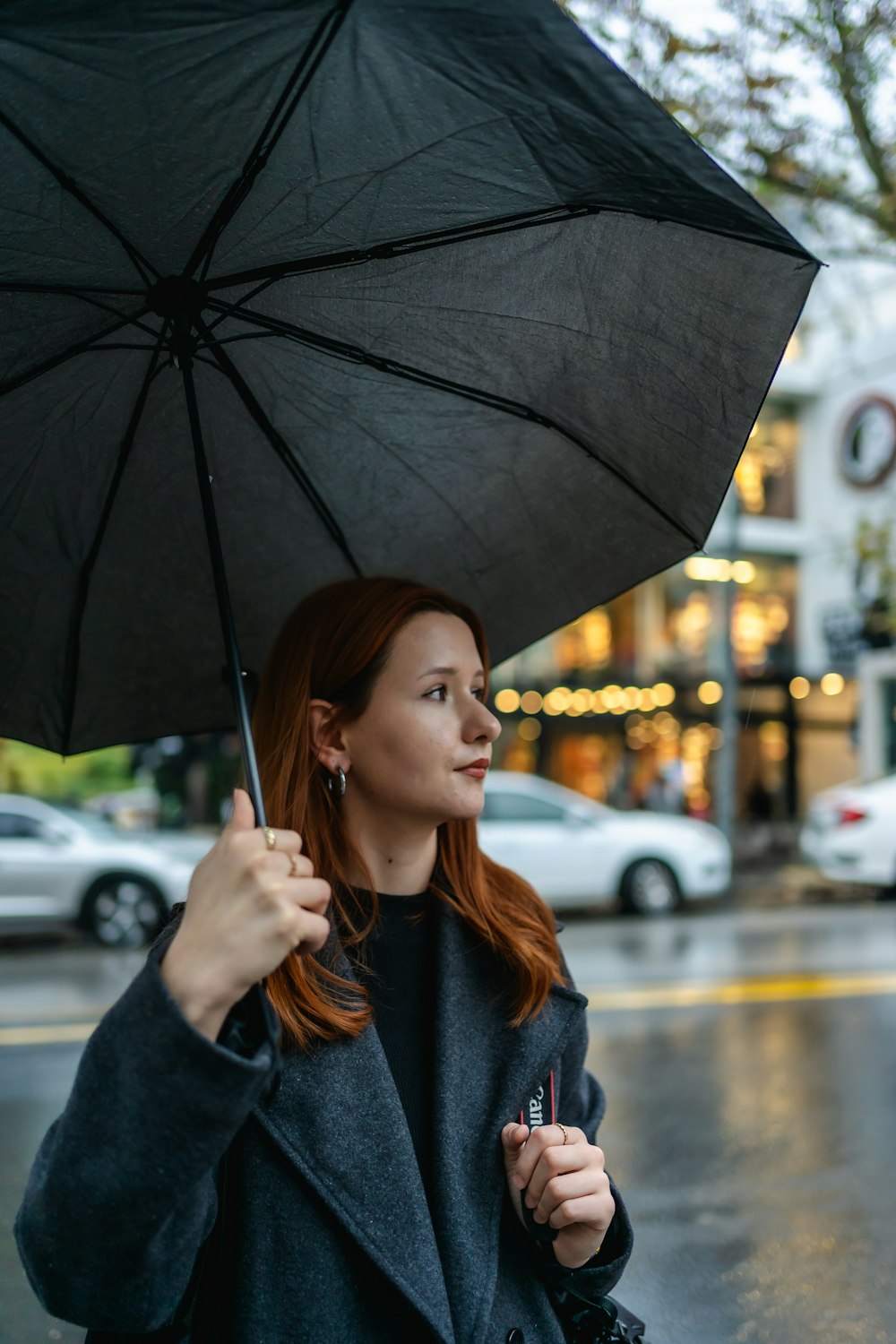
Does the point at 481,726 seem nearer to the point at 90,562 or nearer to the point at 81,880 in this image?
the point at 90,562

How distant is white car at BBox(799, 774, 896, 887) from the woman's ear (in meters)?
13.7

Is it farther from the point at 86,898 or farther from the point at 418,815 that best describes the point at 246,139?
the point at 86,898

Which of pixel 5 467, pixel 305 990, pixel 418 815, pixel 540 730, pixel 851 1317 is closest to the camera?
pixel 305 990

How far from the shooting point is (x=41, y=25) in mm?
1433

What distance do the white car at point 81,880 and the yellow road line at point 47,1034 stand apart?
392 centimetres

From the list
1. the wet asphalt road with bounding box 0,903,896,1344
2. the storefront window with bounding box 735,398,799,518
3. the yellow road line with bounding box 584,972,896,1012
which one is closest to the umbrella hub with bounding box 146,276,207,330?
the wet asphalt road with bounding box 0,903,896,1344

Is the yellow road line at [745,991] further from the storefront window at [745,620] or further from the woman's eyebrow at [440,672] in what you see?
the storefront window at [745,620]

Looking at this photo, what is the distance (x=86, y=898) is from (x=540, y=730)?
17.0 meters

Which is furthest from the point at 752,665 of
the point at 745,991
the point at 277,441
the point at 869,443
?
the point at 277,441

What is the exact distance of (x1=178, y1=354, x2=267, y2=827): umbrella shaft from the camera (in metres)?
1.58

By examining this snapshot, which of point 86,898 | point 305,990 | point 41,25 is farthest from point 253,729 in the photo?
point 86,898

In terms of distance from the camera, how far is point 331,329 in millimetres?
2184

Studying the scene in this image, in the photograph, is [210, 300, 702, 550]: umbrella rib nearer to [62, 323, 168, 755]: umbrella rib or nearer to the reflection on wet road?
[62, 323, 168, 755]: umbrella rib

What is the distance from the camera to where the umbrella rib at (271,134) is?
1487 millimetres
